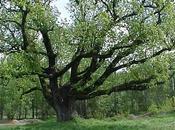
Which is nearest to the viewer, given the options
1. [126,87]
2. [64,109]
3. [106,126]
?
[106,126]

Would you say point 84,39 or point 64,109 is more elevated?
point 84,39

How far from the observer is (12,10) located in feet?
107

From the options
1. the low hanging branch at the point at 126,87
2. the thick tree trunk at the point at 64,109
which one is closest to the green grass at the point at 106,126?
the thick tree trunk at the point at 64,109

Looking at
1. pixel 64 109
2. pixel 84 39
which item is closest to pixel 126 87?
pixel 64 109

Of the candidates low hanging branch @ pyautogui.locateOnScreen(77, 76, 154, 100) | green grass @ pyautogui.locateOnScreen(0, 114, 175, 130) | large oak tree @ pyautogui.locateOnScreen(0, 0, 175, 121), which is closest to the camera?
green grass @ pyautogui.locateOnScreen(0, 114, 175, 130)

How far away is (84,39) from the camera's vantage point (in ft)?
99.6

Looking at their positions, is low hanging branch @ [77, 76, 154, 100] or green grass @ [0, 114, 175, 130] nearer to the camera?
green grass @ [0, 114, 175, 130]

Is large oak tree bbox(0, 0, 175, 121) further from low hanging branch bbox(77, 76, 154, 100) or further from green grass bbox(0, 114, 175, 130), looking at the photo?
green grass bbox(0, 114, 175, 130)

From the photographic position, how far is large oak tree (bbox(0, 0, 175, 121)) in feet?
101

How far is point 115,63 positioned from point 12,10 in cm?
872

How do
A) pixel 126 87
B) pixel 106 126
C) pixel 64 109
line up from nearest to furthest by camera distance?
pixel 106 126
pixel 126 87
pixel 64 109

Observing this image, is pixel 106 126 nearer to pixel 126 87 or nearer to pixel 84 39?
pixel 84 39

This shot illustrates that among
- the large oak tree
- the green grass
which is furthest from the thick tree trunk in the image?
the green grass

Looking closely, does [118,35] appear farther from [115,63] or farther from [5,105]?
[5,105]
